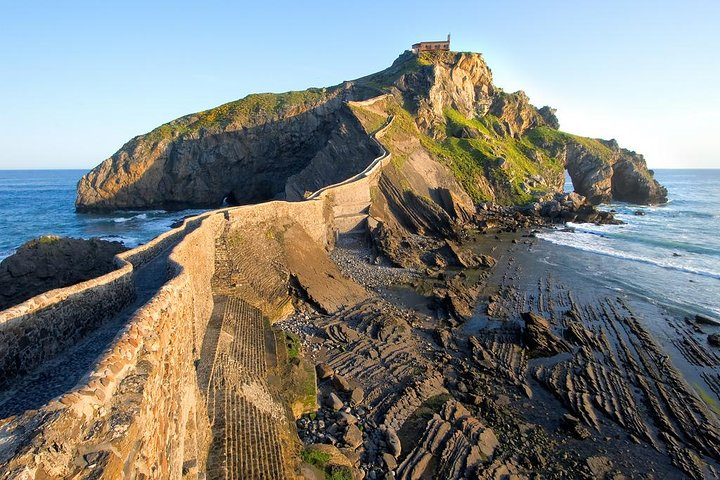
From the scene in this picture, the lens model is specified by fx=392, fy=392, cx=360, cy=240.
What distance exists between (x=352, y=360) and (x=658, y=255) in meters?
33.5

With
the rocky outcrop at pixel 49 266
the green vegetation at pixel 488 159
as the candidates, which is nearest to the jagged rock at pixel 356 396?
the rocky outcrop at pixel 49 266

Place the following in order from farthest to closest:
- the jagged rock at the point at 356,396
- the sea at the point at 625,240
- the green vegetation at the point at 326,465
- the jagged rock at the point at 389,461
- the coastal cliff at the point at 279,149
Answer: the coastal cliff at the point at 279,149, the sea at the point at 625,240, the jagged rock at the point at 356,396, the jagged rock at the point at 389,461, the green vegetation at the point at 326,465

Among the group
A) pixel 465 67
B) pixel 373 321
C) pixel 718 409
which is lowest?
pixel 718 409

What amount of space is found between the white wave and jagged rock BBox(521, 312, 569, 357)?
2005 cm

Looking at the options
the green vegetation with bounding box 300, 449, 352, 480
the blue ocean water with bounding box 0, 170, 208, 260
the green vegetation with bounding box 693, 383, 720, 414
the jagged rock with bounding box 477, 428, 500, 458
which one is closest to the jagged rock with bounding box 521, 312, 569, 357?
the green vegetation with bounding box 693, 383, 720, 414

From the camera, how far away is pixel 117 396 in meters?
4.81

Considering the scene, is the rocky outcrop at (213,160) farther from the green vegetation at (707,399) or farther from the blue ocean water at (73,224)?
the green vegetation at (707,399)

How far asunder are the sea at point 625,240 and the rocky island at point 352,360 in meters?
3.22

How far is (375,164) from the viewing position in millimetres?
40031

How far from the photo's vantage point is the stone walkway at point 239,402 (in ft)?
31.6

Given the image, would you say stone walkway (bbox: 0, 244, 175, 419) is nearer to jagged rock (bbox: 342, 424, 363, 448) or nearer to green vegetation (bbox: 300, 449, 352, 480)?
green vegetation (bbox: 300, 449, 352, 480)

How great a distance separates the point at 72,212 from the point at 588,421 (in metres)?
65.2

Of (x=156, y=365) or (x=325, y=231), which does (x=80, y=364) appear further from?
(x=325, y=231)

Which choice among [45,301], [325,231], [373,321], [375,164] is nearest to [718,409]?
[373,321]
